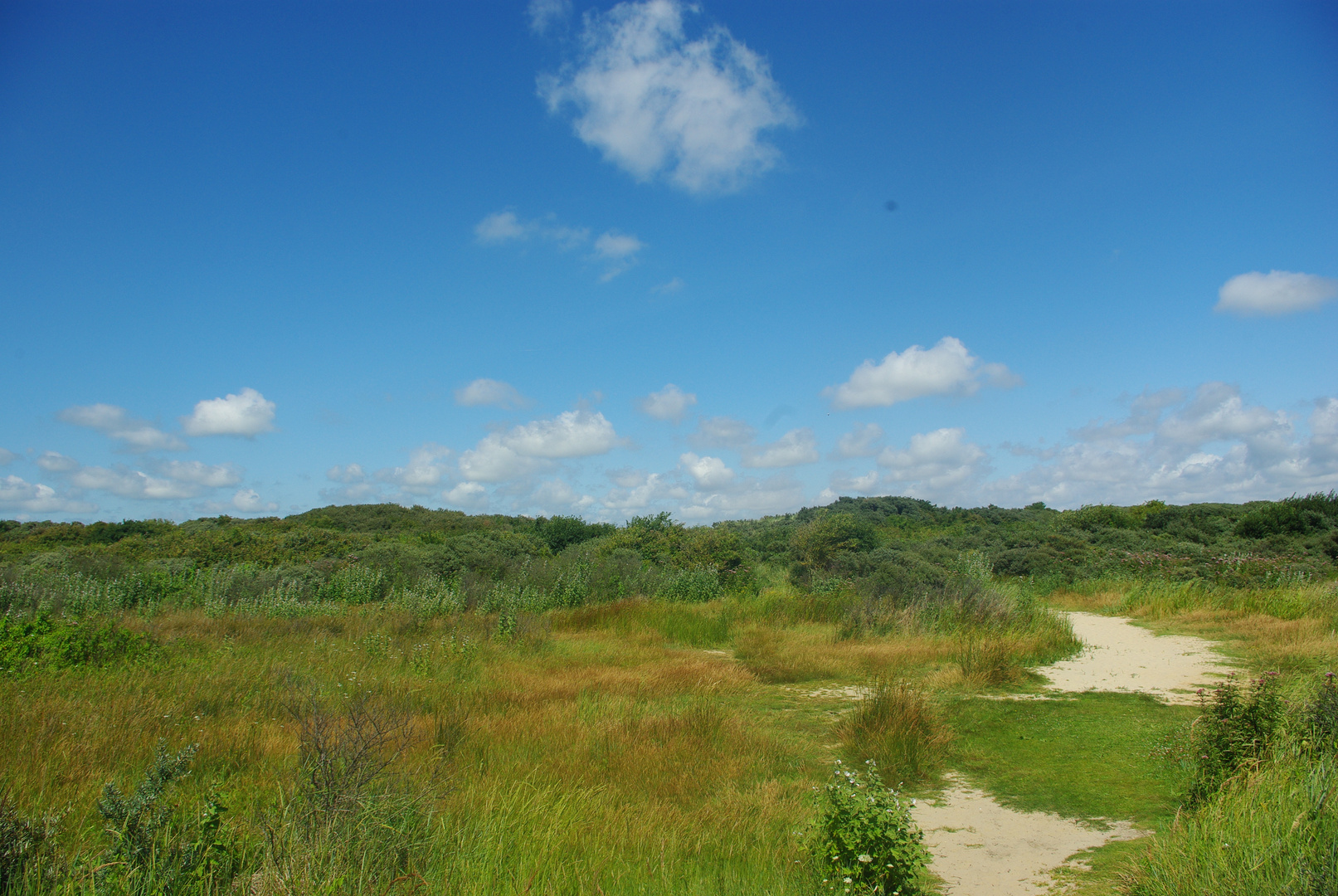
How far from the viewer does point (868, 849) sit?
3.71 meters

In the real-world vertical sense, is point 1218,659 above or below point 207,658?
below

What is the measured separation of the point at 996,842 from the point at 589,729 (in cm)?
334

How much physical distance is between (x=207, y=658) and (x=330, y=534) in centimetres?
1801

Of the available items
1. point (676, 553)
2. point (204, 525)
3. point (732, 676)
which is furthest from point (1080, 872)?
point (204, 525)

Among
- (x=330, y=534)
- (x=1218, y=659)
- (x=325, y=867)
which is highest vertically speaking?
(x=330, y=534)

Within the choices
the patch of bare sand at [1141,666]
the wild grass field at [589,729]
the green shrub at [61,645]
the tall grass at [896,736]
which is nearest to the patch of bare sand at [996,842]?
the wild grass field at [589,729]

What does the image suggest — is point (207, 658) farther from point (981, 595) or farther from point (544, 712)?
point (981, 595)

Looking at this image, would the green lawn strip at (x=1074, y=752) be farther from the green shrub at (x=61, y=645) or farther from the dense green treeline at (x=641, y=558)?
the green shrub at (x=61, y=645)

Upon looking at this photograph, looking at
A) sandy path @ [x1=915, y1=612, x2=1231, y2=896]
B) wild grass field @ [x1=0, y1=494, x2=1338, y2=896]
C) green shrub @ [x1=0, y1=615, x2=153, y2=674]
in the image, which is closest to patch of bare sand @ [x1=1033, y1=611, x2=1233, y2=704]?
wild grass field @ [x1=0, y1=494, x2=1338, y2=896]

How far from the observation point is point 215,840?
11.6 feet

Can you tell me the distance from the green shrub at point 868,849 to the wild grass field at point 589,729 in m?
0.07

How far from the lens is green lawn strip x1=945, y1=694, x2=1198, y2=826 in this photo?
17.8 ft

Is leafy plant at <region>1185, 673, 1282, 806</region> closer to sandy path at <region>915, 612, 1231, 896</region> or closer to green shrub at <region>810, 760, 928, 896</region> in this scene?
sandy path at <region>915, 612, 1231, 896</region>

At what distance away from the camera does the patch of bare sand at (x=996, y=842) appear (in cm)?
421
